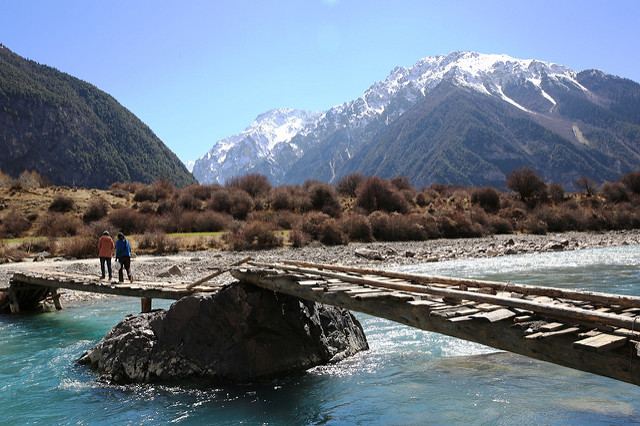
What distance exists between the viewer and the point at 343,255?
92.0 ft

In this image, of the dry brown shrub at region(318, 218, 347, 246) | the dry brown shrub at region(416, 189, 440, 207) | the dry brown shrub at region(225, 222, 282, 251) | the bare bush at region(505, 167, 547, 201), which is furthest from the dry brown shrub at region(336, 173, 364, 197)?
the dry brown shrub at region(225, 222, 282, 251)

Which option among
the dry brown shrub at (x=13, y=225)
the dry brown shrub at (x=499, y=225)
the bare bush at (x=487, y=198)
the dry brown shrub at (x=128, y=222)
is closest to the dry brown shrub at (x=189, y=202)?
the dry brown shrub at (x=128, y=222)

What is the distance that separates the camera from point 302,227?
35969 mm

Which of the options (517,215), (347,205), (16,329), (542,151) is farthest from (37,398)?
(542,151)

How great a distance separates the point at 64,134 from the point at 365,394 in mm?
106520

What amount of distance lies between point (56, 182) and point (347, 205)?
6868cm

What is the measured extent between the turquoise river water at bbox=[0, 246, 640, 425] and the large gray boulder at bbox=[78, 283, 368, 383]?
34cm

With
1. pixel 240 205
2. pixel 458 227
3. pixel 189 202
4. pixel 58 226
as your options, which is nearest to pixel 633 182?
pixel 458 227

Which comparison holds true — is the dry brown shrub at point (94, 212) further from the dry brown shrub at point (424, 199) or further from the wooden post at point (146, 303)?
the dry brown shrub at point (424, 199)

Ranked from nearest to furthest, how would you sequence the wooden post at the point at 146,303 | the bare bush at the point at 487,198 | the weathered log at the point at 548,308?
the weathered log at the point at 548,308 → the wooden post at the point at 146,303 → the bare bush at the point at 487,198

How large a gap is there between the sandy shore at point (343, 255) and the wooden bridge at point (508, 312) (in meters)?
12.3

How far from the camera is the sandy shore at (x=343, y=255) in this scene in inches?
854

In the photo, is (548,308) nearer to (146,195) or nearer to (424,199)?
(146,195)

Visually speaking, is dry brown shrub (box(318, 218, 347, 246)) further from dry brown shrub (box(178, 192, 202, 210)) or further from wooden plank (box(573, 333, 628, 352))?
wooden plank (box(573, 333, 628, 352))
